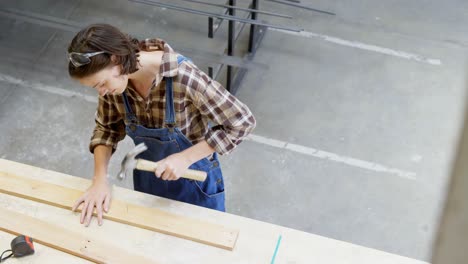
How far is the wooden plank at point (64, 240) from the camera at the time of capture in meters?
1.99

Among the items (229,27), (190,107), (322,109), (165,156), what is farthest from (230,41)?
(190,107)

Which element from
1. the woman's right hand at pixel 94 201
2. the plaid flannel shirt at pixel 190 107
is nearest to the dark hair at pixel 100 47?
the plaid flannel shirt at pixel 190 107

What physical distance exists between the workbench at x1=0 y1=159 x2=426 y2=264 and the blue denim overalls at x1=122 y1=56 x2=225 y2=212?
232mm

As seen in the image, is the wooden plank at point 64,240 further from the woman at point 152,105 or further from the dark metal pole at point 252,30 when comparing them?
the dark metal pole at point 252,30

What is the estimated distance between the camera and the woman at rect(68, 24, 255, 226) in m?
1.83

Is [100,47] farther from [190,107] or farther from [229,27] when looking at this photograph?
[229,27]

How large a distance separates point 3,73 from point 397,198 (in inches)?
136

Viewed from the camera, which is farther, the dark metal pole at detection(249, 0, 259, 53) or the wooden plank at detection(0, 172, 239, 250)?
the dark metal pole at detection(249, 0, 259, 53)

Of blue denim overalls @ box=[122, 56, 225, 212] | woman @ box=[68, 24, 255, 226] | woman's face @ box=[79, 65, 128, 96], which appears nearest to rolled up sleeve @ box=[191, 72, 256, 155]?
woman @ box=[68, 24, 255, 226]

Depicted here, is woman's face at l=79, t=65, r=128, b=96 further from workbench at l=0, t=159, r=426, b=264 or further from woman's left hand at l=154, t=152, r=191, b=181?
workbench at l=0, t=159, r=426, b=264

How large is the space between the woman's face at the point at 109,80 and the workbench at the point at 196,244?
529 mm

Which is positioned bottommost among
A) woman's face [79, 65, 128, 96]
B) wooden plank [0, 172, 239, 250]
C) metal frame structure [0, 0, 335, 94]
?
metal frame structure [0, 0, 335, 94]

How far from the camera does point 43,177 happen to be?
231 centimetres

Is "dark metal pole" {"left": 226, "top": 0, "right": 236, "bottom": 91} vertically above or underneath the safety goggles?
underneath
